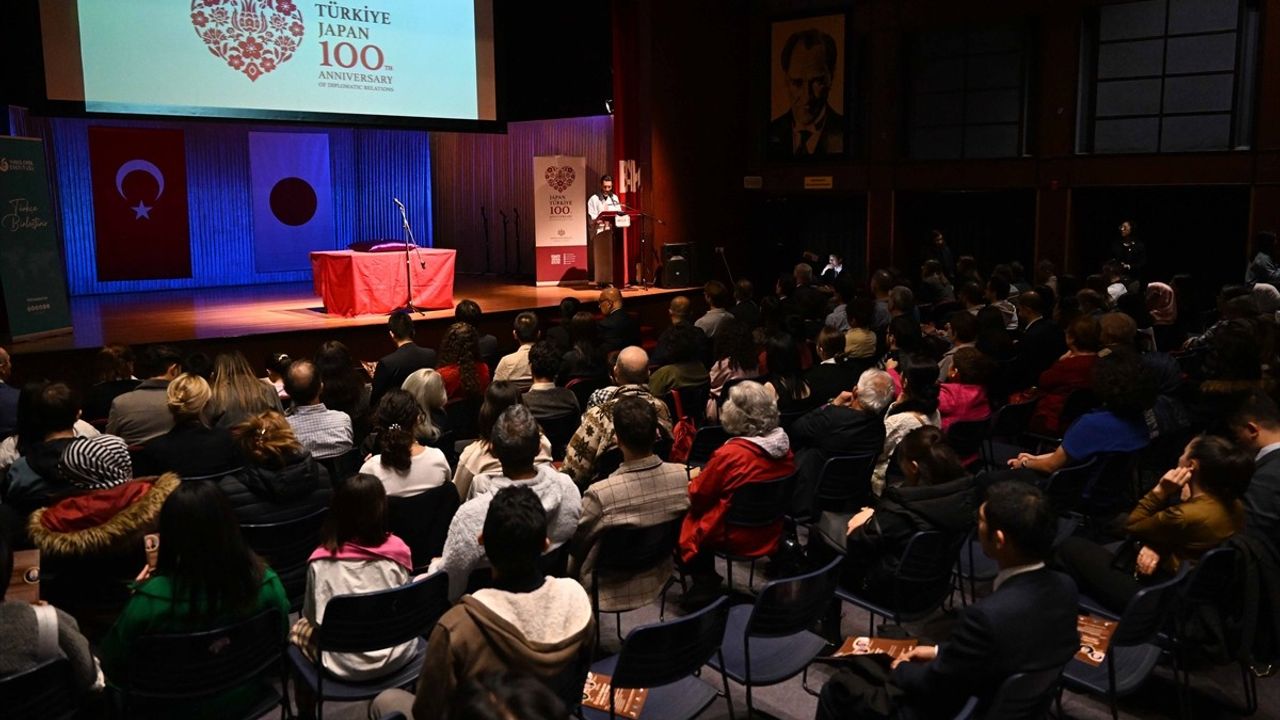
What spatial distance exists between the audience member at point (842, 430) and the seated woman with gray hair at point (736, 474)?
40 centimetres

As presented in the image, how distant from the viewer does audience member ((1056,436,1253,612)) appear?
3.80 metres

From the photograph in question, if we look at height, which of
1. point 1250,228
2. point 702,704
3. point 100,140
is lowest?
point 702,704

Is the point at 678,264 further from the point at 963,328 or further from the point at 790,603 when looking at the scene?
the point at 790,603

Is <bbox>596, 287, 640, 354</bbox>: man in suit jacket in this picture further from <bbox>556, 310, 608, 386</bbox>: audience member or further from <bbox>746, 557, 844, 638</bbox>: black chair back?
<bbox>746, 557, 844, 638</bbox>: black chair back

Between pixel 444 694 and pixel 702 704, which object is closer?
pixel 444 694

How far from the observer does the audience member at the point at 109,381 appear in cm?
609

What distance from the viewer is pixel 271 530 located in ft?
13.3

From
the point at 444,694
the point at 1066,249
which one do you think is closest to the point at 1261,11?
the point at 1066,249

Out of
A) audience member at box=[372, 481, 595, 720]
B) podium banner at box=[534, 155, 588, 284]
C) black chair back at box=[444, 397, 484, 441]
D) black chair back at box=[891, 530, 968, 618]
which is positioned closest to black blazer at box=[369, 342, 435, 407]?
black chair back at box=[444, 397, 484, 441]

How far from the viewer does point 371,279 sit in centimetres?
1099

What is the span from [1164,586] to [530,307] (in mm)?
8900

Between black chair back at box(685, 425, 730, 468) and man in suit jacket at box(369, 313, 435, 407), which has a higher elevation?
man in suit jacket at box(369, 313, 435, 407)

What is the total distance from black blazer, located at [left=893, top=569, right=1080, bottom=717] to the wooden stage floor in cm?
805

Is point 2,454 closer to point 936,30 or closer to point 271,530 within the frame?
point 271,530
